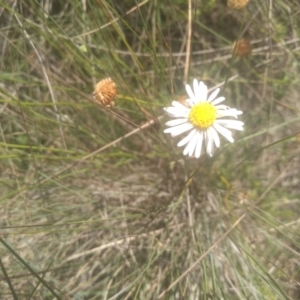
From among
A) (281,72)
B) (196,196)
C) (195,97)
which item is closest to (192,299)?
(196,196)

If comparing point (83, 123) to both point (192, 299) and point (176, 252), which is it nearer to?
point (176, 252)

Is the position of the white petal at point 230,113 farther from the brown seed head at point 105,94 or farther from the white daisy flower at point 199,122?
the brown seed head at point 105,94

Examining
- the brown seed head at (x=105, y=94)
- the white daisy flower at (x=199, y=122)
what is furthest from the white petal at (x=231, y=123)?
the brown seed head at (x=105, y=94)

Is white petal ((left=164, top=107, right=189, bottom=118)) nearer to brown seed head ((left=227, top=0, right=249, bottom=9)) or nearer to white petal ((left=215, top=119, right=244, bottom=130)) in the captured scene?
white petal ((left=215, top=119, right=244, bottom=130))

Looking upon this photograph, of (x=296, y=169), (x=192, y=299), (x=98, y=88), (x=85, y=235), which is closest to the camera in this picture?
(x=98, y=88)

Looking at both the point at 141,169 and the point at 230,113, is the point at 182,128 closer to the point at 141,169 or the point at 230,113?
the point at 230,113
